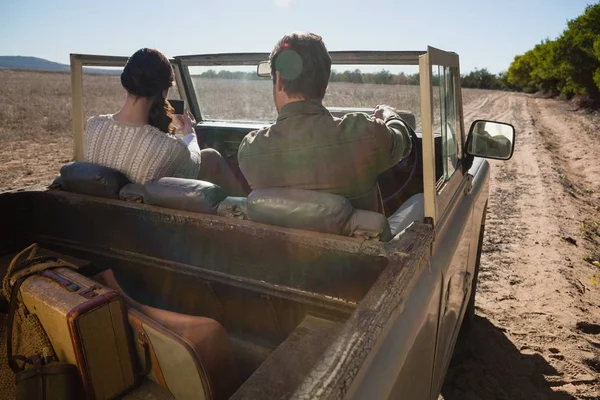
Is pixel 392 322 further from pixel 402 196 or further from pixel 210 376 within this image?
pixel 402 196

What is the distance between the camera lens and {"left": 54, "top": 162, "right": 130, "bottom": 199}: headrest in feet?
7.27

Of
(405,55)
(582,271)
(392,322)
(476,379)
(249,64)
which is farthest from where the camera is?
(582,271)

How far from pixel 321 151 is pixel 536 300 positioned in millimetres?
3206

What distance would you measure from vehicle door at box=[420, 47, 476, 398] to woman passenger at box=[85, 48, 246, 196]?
4.57 feet

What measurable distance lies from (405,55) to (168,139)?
136 cm

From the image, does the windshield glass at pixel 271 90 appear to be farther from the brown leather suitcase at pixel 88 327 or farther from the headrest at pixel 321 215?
the brown leather suitcase at pixel 88 327

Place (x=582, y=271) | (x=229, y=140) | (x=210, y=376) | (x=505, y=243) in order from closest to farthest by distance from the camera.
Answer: (x=210, y=376), (x=229, y=140), (x=582, y=271), (x=505, y=243)

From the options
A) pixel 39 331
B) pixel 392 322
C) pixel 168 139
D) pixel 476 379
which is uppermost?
pixel 168 139

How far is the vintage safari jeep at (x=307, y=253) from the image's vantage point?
1257mm

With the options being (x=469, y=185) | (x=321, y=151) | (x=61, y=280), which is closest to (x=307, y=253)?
(x=321, y=151)

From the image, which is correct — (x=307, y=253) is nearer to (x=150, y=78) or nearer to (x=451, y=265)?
(x=451, y=265)

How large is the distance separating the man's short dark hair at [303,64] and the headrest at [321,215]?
510 millimetres

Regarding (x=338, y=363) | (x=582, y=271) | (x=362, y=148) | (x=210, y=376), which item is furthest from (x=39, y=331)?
(x=582, y=271)

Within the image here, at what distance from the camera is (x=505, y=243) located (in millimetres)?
5477
